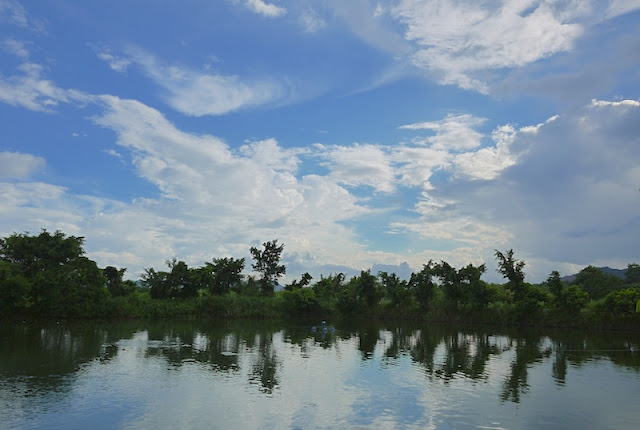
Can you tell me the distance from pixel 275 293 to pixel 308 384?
4784 centimetres

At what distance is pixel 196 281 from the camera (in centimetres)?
5475

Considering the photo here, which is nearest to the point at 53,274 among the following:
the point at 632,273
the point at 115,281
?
the point at 115,281

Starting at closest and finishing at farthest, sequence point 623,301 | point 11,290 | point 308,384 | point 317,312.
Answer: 1. point 308,384
2. point 11,290
3. point 623,301
4. point 317,312

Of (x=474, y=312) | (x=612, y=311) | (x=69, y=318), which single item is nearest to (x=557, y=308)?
(x=612, y=311)

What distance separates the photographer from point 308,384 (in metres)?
18.0

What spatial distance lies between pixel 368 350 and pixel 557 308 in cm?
2551

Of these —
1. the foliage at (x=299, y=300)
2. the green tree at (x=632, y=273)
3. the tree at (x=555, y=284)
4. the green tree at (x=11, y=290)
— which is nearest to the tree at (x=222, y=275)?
the foliage at (x=299, y=300)

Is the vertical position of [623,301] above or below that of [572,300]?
above

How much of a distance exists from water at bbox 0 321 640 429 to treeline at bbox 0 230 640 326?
9.96m

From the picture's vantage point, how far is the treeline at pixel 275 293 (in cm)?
4125

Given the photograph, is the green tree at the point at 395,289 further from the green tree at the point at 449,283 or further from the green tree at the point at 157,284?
the green tree at the point at 157,284

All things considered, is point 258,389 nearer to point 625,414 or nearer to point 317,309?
point 625,414

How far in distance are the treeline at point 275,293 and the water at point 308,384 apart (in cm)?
996

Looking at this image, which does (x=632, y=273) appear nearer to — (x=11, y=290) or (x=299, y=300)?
(x=299, y=300)
